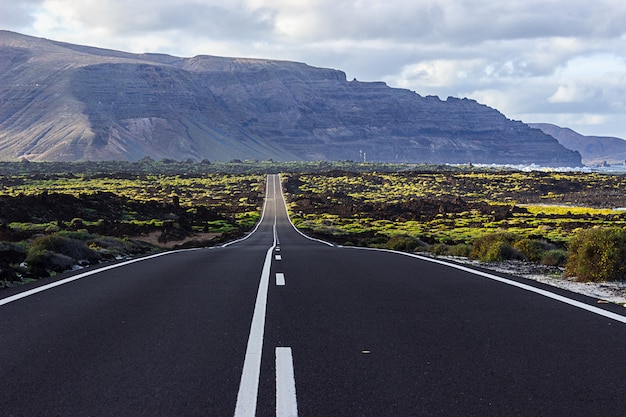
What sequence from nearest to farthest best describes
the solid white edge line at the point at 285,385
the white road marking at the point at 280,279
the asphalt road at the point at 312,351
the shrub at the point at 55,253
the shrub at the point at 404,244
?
1. the solid white edge line at the point at 285,385
2. the asphalt road at the point at 312,351
3. the white road marking at the point at 280,279
4. the shrub at the point at 55,253
5. the shrub at the point at 404,244

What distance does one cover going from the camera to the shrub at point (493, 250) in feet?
61.8

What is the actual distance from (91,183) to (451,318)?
140 metres

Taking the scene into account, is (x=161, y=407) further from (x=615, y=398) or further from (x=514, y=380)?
(x=615, y=398)

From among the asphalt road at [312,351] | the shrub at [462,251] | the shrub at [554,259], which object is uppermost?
the asphalt road at [312,351]

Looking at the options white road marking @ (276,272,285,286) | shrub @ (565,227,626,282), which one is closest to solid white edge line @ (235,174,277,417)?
white road marking @ (276,272,285,286)

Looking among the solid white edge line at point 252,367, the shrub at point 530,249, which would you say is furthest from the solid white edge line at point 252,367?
the shrub at point 530,249

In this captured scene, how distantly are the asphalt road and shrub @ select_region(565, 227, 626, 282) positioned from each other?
5.76 ft

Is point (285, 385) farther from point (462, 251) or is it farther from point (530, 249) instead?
point (462, 251)

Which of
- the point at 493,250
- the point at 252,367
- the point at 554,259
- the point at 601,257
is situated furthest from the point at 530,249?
the point at 252,367

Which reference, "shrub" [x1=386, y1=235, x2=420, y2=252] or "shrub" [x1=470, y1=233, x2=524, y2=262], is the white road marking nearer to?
"shrub" [x1=470, y1=233, x2=524, y2=262]

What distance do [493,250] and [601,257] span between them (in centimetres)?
574

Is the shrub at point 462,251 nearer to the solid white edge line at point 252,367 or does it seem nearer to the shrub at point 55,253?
the shrub at point 55,253

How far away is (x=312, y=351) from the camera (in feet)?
23.3

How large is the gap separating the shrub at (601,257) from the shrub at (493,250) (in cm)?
486
